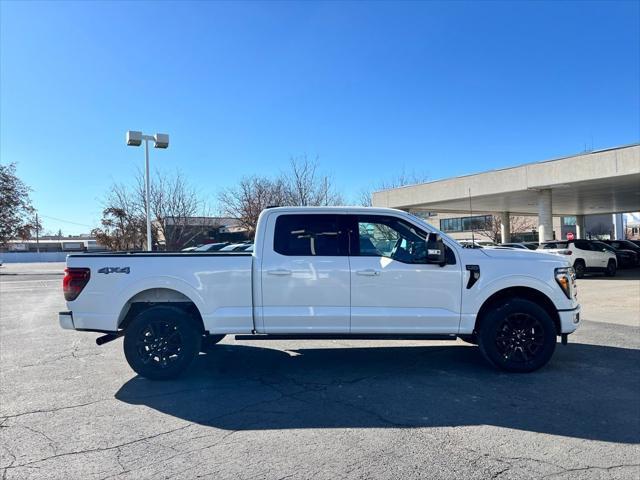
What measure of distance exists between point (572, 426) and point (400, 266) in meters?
2.42

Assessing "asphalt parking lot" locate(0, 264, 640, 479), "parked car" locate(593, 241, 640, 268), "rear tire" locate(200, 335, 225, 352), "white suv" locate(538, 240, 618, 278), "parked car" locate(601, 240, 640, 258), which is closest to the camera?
"asphalt parking lot" locate(0, 264, 640, 479)

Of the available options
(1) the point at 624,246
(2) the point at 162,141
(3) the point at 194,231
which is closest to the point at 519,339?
(2) the point at 162,141

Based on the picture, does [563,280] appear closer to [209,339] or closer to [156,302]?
[209,339]

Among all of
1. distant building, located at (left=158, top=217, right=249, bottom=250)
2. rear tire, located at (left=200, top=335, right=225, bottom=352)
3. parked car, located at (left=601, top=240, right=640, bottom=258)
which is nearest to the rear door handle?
rear tire, located at (left=200, top=335, right=225, bottom=352)

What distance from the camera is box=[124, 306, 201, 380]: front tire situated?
5.83 m

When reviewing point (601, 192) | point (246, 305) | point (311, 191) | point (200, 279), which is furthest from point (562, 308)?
point (311, 191)

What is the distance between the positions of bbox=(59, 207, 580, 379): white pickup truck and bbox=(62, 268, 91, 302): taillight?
0.01 meters

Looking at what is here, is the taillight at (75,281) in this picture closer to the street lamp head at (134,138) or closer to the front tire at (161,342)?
the front tire at (161,342)

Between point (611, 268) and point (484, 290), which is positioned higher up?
point (484, 290)

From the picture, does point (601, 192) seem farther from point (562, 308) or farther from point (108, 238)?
point (108, 238)

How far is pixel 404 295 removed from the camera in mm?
5824

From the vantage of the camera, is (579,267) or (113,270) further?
(579,267)

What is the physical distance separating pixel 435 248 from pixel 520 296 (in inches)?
54.6

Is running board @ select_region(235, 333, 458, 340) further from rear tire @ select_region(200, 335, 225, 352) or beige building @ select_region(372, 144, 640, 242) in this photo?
beige building @ select_region(372, 144, 640, 242)
